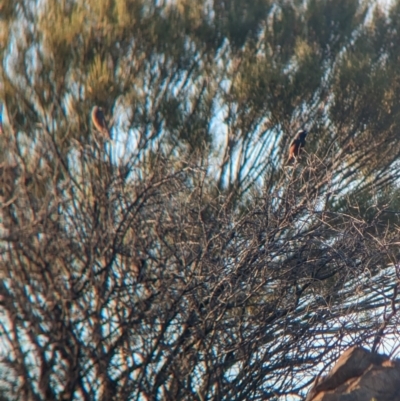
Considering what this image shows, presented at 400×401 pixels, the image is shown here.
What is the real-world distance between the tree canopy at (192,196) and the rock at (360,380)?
0.59ft

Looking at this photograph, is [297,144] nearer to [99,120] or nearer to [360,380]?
[99,120]

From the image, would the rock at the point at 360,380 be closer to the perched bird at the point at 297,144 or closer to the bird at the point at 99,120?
the perched bird at the point at 297,144

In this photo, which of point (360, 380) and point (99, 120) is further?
point (99, 120)

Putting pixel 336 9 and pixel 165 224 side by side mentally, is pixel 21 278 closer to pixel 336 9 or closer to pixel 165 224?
pixel 165 224

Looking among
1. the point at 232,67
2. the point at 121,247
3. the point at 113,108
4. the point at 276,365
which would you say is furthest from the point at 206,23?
the point at 276,365

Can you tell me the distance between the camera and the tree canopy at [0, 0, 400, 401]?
19.7 feet

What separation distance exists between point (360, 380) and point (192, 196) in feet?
6.32

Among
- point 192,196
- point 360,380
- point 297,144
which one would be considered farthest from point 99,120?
point 360,380

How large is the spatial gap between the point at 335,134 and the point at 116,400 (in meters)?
3.31

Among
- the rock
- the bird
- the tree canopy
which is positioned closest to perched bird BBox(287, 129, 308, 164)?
the tree canopy

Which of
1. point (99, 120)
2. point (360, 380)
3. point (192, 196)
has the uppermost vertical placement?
point (99, 120)

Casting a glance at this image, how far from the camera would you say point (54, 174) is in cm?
701

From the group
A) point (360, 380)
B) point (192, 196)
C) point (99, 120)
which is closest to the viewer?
point (360, 380)

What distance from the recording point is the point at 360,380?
18.5 feet
